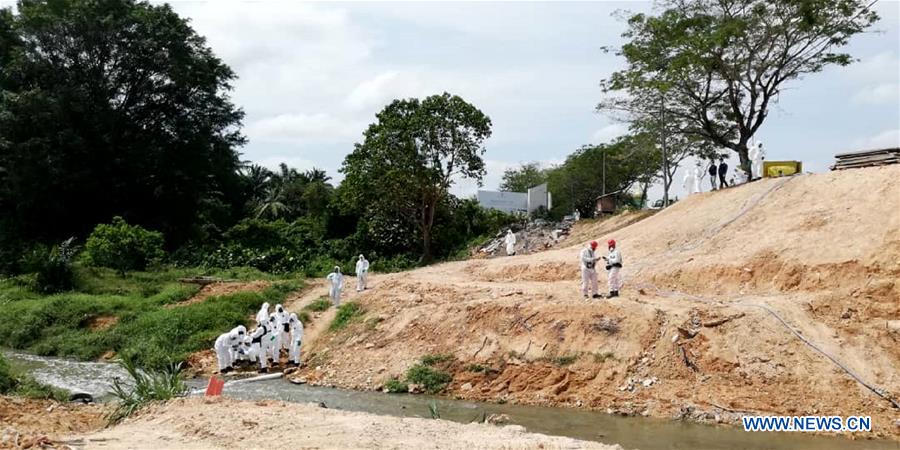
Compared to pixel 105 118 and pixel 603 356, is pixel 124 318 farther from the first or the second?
pixel 105 118

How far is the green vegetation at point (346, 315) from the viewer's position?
21.8 m

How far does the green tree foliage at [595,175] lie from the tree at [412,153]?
39.5 feet

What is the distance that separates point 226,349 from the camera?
1956cm

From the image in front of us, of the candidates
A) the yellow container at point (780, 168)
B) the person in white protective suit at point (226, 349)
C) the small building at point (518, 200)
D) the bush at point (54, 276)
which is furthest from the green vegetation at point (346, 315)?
the small building at point (518, 200)

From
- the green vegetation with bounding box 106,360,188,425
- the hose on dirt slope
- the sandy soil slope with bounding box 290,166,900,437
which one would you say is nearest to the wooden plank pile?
the sandy soil slope with bounding box 290,166,900,437

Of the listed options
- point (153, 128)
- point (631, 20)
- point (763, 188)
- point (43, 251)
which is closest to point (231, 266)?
point (43, 251)

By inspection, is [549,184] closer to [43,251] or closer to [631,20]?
[631,20]

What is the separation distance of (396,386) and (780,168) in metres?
17.3

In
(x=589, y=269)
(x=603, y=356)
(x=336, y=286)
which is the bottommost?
(x=603, y=356)

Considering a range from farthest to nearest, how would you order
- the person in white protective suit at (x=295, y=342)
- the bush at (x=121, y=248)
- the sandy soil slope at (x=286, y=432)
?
the bush at (x=121, y=248), the person in white protective suit at (x=295, y=342), the sandy soil slope at (x=286, y=432)

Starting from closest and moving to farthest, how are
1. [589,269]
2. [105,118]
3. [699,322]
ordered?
[699,322], [589,269], [105,118]

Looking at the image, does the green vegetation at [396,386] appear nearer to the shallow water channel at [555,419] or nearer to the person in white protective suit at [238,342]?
the shallow water channel at [555,419]

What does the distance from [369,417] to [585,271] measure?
822 cm

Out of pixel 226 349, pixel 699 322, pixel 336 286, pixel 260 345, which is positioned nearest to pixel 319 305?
pixel 336 286
